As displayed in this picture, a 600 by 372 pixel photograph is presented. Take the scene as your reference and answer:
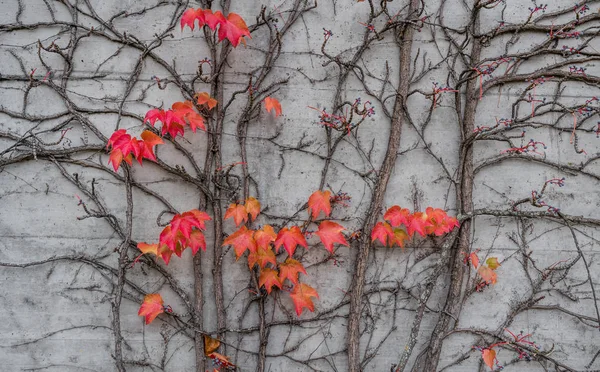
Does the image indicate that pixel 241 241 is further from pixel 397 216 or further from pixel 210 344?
pixel 397 216

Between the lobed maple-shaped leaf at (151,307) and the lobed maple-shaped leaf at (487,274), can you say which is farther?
the lobed maple-shaped leaf at (487,274)

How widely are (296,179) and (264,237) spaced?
428 mm

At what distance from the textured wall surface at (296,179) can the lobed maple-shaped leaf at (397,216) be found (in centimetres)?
12

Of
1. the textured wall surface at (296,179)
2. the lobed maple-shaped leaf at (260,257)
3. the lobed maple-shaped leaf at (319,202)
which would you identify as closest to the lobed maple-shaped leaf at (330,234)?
Answer: the lobed maple-shaped leaf at (319,202)

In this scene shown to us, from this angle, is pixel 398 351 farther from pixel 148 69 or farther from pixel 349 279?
pixel 148 69

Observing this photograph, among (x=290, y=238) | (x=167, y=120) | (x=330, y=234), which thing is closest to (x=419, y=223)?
(x=330, y=234)

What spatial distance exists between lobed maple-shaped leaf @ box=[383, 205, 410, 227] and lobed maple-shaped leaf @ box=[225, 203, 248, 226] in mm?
761

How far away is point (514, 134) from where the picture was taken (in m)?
2.86

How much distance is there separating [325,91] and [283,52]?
330 millimetres

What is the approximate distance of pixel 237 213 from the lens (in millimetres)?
2619

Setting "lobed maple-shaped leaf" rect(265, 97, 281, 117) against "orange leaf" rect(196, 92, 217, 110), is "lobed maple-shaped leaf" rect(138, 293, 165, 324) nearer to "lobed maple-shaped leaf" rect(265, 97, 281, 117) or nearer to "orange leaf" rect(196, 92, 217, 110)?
"orange leaf" rect(196, 92, 217, 110)

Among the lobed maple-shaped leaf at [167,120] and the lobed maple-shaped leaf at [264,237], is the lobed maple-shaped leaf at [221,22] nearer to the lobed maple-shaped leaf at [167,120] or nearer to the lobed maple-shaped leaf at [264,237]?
the lobed maple-shaped leaf at [167,120]

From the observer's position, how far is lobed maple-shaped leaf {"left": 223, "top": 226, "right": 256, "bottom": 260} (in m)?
2.52

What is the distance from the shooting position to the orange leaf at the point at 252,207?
2.67m
